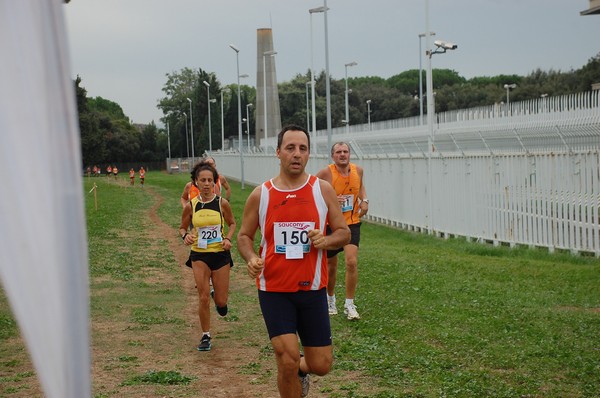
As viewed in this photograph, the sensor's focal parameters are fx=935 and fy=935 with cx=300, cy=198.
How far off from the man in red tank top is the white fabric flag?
4007 mm

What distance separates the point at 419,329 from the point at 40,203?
8648mm

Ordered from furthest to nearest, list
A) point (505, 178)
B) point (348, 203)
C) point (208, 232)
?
1. point (505, 178)
2. point (348, 203)
3. point (208, 232)

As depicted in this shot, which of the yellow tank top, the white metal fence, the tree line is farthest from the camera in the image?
the tree line

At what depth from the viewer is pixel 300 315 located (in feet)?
22.7

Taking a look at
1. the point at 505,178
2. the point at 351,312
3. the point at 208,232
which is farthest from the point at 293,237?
the point at 505,178

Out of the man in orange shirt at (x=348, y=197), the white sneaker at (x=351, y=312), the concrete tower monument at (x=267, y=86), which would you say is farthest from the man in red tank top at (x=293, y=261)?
the concrete tower monument at (x=267, y=86)

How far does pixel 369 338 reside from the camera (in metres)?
10.6

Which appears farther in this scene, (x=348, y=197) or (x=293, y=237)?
(x=348, y=197)

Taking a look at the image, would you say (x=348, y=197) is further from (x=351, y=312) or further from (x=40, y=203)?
(x=40, y=203)

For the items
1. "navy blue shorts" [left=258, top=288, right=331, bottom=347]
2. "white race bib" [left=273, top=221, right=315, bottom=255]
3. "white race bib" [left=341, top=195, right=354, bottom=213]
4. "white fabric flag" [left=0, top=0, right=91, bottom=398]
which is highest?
"white fabric flag" [left=0, top=0, right=91, bottom=398]

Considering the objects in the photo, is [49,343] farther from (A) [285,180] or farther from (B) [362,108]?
(B) [362,108]

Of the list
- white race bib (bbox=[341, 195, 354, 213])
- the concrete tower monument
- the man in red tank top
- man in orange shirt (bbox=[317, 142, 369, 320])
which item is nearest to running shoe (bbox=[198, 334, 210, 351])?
man in orange shirt (bbox=[317, 142, 369, 320])

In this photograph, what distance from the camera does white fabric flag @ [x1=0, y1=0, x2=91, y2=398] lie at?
2.62 meters

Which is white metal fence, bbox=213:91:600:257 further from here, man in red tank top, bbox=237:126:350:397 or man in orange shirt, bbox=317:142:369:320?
man in red tank top, bbox=237:126:350:397
